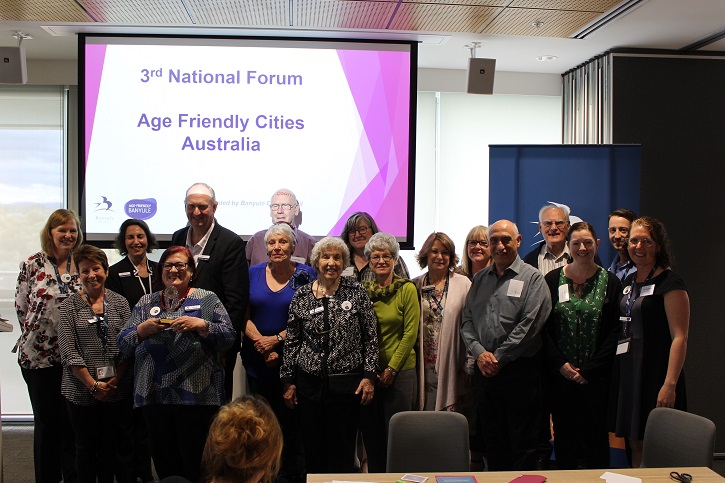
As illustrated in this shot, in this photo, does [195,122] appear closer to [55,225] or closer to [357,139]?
[357,139]

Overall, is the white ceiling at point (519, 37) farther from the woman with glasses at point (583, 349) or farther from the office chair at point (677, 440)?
the office chair at point (677, 440)

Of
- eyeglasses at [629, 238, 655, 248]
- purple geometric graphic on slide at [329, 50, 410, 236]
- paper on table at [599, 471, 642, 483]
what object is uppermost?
purple geometric graphic on slide at [329, 50, 410, 236]

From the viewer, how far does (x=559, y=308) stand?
4.01 m

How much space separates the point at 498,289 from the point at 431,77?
3.35 metres

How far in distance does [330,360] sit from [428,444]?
0.87 metres

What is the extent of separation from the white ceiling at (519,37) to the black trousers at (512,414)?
2.69m

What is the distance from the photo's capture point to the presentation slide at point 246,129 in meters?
5.77

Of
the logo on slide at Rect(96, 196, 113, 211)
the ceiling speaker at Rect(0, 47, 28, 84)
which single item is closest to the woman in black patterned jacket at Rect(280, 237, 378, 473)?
the logo on slide at Rect(96, 196, 113, 211)

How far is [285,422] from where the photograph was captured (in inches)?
165

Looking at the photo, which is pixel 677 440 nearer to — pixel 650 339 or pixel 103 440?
pixel 650 339

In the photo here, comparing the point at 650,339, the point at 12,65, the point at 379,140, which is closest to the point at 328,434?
the point at 650,339

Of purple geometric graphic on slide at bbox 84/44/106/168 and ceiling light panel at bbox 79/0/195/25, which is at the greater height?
ceiling light panel at bbox 79/0/195/25

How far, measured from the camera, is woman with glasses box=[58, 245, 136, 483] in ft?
12.5

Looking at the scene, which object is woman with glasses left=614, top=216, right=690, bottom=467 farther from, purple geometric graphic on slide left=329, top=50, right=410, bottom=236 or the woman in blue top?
purple geometric graphic on slide left=329, top=50, right=410, bottom=236
